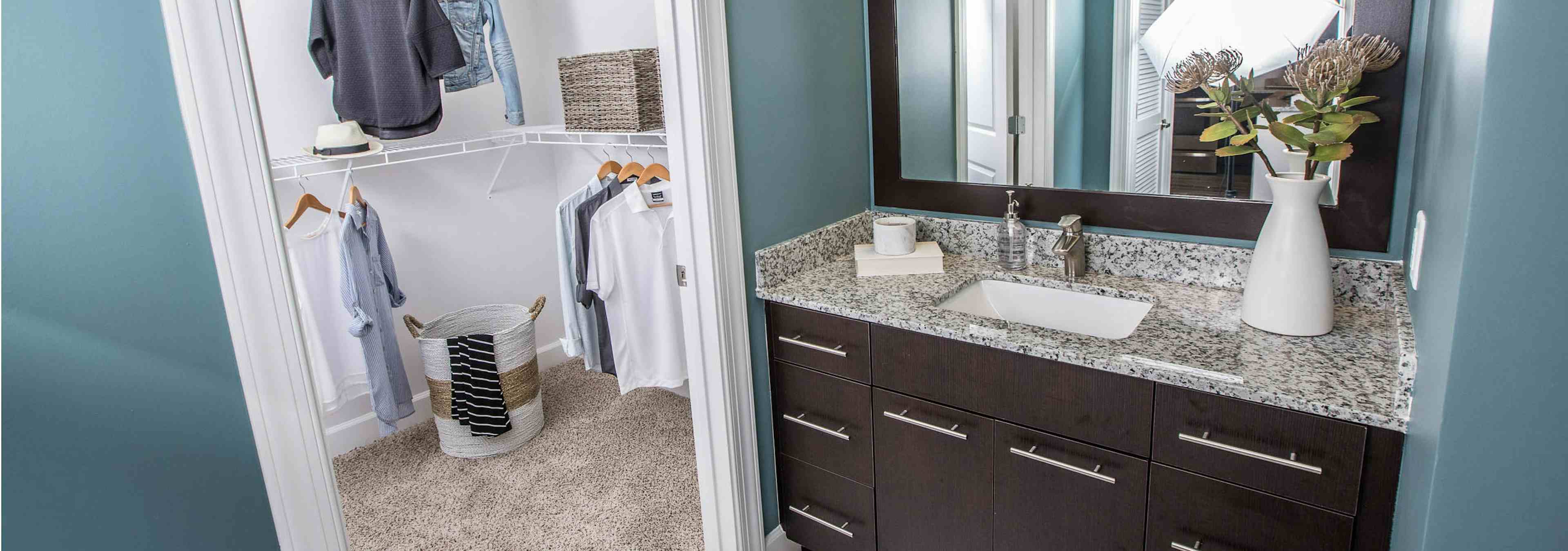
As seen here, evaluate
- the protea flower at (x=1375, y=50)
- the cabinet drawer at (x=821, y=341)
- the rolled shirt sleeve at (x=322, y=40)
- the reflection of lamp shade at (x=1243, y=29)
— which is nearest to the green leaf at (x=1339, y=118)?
the protea flower at (x=1375, y=50)

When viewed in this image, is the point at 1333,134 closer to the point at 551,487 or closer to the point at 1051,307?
the point at 1051,307

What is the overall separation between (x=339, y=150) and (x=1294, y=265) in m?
2.60

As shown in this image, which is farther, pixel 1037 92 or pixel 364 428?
pixel 364 428

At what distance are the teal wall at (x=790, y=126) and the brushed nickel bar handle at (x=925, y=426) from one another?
1.24 feet

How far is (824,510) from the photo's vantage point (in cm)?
207

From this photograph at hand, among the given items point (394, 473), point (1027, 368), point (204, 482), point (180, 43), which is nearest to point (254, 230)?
point (180, 43)

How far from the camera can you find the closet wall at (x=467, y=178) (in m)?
2.80

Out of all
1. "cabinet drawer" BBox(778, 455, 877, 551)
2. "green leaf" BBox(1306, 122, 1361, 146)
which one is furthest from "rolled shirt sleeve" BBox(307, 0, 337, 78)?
"green leaf" BBox(1306, 122, 1361, 146)

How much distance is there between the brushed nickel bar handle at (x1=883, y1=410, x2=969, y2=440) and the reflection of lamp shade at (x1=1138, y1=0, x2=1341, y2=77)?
86 cm

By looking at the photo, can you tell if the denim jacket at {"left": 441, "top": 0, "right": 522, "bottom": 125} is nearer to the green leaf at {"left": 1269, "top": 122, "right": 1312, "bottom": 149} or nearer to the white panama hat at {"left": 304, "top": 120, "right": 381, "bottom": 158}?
the white panama hat at {"left": 304, "top": 120, "right": 381, "bottom": 158}

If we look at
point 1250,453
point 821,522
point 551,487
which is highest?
point 1250,453

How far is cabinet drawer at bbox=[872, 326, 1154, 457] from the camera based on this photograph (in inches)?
58.2

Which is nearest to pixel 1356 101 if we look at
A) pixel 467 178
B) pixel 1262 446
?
pixel 1262 446

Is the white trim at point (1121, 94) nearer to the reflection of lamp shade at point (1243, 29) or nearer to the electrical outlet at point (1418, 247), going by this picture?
the reflection of lamp shade at point (1243, 29)
